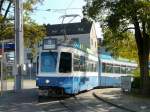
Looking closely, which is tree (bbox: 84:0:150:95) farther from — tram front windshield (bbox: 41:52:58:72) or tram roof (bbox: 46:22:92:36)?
tram roof (bbox: 46:22:92:36)

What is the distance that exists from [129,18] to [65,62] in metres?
4.78

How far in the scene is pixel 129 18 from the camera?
2809cm

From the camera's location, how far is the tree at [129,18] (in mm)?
27172

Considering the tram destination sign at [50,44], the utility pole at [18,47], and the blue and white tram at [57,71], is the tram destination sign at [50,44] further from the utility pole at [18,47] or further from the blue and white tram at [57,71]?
the utility pole at [18,47]

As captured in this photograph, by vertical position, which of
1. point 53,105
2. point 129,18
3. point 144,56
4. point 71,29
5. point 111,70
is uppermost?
point 71,29

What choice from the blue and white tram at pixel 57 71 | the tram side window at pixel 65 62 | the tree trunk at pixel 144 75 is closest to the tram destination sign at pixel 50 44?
the blue and white tram at pixel 57 71

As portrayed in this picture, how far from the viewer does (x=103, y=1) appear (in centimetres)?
2891

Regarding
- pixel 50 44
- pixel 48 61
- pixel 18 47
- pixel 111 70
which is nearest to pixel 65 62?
pixel 48 61

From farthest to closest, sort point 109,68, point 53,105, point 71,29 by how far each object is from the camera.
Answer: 1. point 71,29
2. point 109,68
3. point 53,105

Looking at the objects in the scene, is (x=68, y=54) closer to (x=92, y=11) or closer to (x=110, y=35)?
(x=92, y=11)

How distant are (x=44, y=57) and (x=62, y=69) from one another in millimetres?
1181

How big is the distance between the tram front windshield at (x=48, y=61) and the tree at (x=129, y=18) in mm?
4696

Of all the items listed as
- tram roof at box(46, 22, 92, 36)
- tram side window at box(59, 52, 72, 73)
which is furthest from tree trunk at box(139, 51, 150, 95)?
tram roof at box(46, 22, 92, 36)

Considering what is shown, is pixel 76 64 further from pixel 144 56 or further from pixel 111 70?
pixel 111 70
